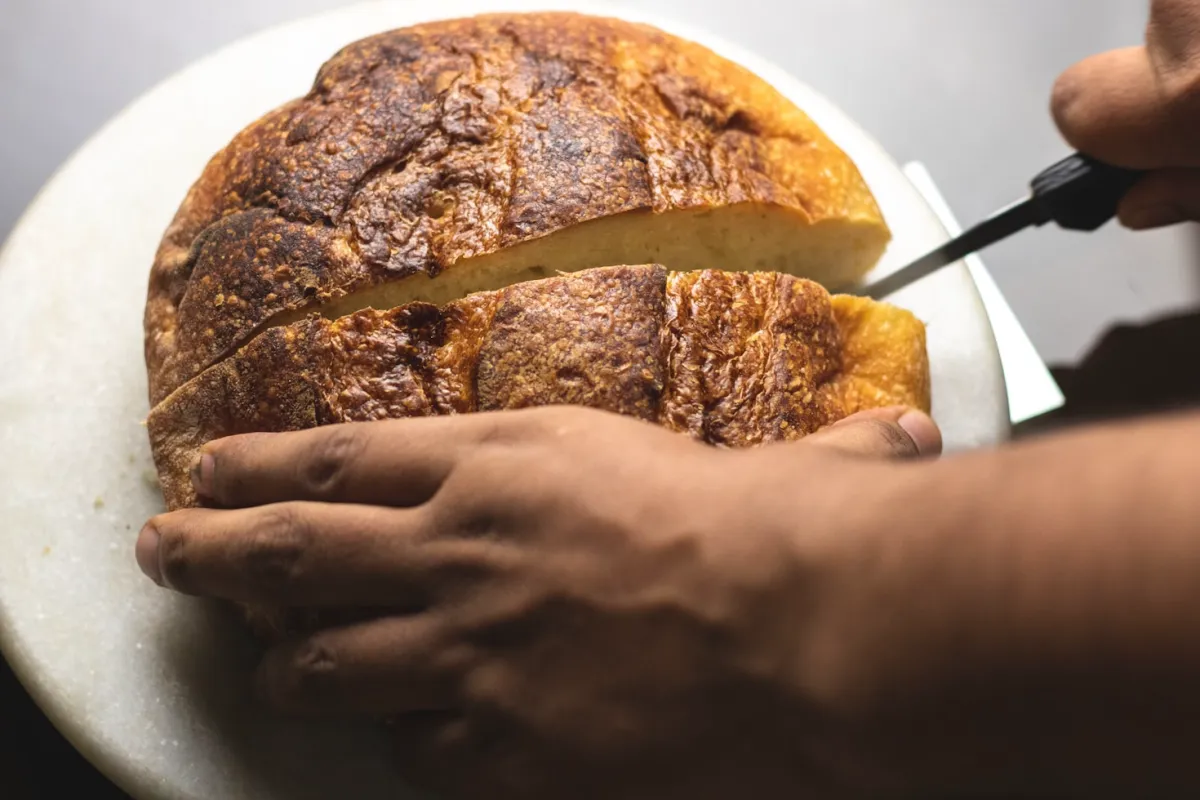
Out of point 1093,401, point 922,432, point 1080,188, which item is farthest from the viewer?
point 1093,401

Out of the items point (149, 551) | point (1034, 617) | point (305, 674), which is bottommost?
point (305, 674)

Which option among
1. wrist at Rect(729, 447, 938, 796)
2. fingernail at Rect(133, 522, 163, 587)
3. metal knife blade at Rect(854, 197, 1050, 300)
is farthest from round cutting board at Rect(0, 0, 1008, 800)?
wrist at Rect(729, 447, 938, 796)

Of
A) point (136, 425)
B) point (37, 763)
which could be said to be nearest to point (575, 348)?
point (136, 425)

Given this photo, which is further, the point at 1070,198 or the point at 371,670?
the point at 1070,198

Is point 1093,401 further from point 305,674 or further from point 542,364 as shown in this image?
point 305,674

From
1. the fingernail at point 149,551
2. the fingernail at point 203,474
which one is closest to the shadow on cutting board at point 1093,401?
the fingernail at point 149,551

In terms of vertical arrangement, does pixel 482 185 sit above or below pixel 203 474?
above
